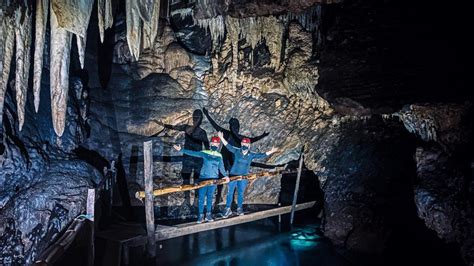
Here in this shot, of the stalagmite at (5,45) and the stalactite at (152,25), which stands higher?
the stalactite at (152,25)

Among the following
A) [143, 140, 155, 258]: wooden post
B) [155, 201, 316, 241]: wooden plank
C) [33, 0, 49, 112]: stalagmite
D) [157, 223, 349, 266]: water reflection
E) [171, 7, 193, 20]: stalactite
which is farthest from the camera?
[171, 7, 193, 20]: stalactite

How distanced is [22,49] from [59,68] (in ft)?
2.21

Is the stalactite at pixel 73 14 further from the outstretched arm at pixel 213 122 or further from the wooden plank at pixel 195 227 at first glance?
the outstretched arm at pixel 213 122

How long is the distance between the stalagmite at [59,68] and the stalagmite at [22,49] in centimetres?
35

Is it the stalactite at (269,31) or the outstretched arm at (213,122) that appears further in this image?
the outstretched arm at (213,122)

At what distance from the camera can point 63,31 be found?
5859 millimetres

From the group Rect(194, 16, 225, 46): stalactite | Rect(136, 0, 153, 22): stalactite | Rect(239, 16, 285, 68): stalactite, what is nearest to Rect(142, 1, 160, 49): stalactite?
Rect(136, 0, 153, 22): stalactite

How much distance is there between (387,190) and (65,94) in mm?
6464

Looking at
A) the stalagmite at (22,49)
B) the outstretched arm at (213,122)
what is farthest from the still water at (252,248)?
the stalagmite at (22,49)

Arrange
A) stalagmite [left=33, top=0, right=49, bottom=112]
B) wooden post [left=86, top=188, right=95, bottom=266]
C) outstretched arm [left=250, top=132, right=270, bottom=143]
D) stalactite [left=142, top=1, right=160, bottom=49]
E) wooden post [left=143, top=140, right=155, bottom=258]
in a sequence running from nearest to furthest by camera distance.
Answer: wooden post [left=86, top=188, right=95, bottom=266], stalagmite [left=33, top=0, right=49, bottom=112], wooden post [left=143, top=140, right=155, bottom=258], stalactite [left=142, top=1, right=160, bottom=49], outstretched arm [left=250, top=132, right=270, bottom=143]

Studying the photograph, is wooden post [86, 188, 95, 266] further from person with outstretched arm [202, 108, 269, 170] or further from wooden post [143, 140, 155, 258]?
person with outstretched arm [202, 108, 269, 170]

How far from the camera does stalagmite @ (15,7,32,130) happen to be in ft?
17.8

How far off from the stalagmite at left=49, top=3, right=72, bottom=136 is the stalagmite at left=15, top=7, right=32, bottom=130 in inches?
13.9

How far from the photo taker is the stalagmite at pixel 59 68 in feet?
19.2
